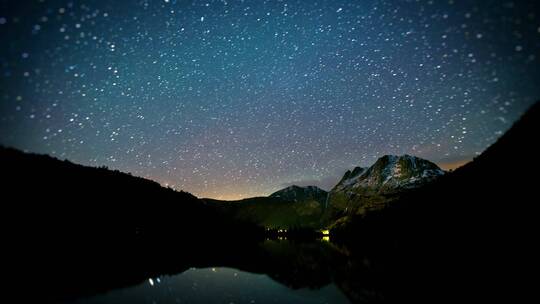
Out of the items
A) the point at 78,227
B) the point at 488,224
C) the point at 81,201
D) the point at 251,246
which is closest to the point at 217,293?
the point at 78,227

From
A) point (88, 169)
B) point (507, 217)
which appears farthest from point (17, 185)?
point (507, 217)

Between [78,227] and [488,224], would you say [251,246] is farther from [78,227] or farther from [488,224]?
[488,224]

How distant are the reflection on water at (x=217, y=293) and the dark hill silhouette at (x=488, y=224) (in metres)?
6.32

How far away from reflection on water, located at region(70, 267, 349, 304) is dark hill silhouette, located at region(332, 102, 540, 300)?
6.32m

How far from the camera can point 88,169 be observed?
8594cm

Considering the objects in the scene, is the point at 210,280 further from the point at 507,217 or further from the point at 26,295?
the point at 507,217

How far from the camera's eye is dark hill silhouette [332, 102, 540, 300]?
1845 centimetres

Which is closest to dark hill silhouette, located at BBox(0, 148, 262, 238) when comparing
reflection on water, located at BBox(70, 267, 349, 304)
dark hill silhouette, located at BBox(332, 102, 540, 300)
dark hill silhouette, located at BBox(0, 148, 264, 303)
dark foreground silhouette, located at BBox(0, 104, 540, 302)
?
dark hill silhouette, located at BBox(0, 148, 264, 303)

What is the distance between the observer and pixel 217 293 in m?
15.8

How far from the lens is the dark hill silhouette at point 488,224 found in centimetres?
1845

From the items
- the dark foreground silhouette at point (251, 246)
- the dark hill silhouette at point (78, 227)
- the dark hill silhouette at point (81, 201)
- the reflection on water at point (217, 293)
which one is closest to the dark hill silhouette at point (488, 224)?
the dark foreground silhouette at point (251, 246)

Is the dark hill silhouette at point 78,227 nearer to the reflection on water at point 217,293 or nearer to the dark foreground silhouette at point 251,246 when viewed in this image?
the dark foreground silhouette at point 251,246

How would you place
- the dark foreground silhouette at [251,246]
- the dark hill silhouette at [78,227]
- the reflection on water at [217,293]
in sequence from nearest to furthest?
1. the reflection on water at [217,293]
2. the dark foreground silhouette at [251,246]
3. the dark hill silhouette at [78,227]

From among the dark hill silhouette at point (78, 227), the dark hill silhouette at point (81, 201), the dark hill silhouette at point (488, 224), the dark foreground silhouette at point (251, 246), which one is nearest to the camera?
the dark foreground silhouette at point (251, 246)
